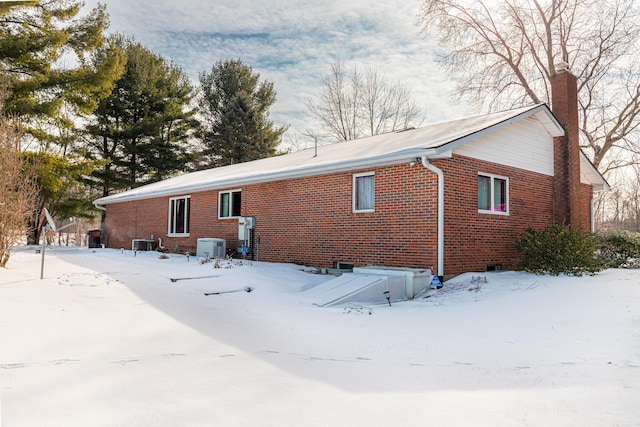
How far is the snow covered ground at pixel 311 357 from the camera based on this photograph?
3178 mm

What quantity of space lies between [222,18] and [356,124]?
24.9m

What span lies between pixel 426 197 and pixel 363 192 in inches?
73.0

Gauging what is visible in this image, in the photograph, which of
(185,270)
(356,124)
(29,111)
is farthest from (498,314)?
(356,124)

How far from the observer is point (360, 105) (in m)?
33.9

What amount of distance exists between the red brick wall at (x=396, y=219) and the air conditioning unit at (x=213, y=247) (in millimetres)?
323

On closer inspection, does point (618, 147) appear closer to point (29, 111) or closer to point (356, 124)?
point (356, 124)

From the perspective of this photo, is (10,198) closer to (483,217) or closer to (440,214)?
(440,214)

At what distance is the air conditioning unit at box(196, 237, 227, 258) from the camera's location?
14531 millimetres

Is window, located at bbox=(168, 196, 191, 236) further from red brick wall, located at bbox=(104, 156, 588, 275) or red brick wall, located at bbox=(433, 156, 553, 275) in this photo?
red brick wall, located at bbox=(433, 156, 553, 275)

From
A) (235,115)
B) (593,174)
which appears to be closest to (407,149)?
(593,174)

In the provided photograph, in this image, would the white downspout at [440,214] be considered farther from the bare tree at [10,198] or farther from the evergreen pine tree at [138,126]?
the evergreen pine tree at [138,126]

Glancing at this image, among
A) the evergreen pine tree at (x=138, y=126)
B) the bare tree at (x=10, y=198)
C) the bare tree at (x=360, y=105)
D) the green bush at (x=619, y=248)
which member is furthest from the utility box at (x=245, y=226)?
the bare tree at (x=360, y=105)

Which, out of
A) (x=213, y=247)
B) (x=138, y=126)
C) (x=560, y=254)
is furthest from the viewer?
(x=138, y=126)

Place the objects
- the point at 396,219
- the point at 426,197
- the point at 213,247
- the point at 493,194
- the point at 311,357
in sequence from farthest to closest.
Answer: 1. the point at 213,247
2. the point at 493,194
3. the point at 396,219
4. the point at 426,197
5. the point at 311,357
